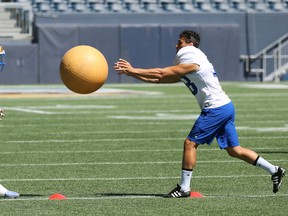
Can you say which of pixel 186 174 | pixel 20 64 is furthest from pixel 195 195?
pixel 20 64

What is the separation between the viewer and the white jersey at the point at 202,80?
949 centimetres

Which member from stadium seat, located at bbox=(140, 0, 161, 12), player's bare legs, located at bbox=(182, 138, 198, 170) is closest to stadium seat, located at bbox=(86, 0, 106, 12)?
stadium seat, located at bbox=(140, 0, 161, 12)

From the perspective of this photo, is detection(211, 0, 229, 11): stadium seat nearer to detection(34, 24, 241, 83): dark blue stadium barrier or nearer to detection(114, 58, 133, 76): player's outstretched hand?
detection(34, 24, 241, 83): dark blue stadium barrier

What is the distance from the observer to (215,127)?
31.4ft

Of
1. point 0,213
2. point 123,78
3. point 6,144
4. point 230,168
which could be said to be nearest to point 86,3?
point 123,78

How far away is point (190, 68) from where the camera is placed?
941cm

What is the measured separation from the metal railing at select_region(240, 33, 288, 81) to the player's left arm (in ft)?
93.3

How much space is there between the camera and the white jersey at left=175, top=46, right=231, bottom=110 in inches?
374

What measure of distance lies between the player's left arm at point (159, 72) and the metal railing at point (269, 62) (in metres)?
28.4

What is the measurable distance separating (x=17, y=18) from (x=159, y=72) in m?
27.2

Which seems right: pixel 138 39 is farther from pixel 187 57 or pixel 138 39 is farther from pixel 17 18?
pixel 187 57

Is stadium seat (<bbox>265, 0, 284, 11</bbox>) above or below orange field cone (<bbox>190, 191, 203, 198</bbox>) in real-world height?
below

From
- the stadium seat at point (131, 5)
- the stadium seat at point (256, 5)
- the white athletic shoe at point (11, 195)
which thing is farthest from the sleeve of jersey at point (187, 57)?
the stadium seat at point (256, 5)

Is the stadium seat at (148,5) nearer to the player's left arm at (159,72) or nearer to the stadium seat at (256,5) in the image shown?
the stadium seat at (256,5)
